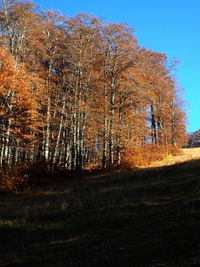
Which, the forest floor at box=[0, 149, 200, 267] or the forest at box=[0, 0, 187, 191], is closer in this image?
the forest floor at box=[0, 149, 200, 267]

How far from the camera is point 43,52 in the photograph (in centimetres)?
2127

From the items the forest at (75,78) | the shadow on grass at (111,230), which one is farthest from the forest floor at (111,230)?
the forest at (75,78)

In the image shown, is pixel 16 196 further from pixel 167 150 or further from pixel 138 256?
pixel 167 150

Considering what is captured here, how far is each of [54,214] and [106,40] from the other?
634 inches

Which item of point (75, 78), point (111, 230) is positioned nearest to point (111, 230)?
point (111, 230)

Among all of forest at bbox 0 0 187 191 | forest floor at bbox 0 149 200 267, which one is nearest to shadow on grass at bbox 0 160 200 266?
forest floor at bbox 0 149 200 267

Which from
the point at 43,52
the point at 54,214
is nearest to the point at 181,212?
the point at 54,214

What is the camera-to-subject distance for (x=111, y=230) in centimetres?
698

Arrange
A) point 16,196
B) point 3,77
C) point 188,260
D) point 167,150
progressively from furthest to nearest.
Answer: point 167,150, point 3,77, point 16,196, point 188,260

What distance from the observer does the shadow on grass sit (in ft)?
16.4

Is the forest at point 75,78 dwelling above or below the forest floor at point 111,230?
above

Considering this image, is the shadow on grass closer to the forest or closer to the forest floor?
the forest floor

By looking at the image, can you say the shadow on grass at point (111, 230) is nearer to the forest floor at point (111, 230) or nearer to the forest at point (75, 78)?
the forest floor at point (111, 230)

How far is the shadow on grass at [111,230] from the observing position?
5009mm
